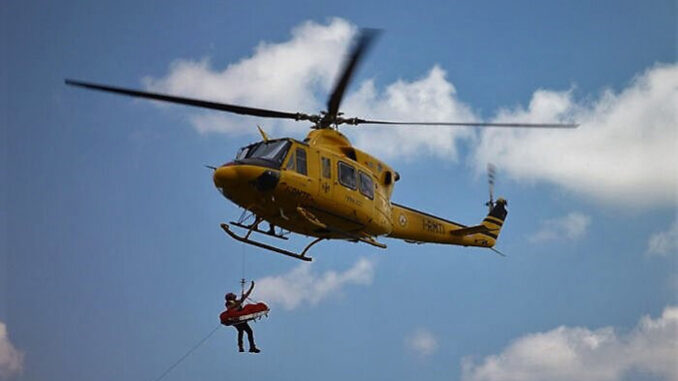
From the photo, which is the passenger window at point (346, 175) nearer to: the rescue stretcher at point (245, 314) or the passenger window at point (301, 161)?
the passenger window at point (301, 161)

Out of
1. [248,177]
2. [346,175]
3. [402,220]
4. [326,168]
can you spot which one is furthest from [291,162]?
[402,220]

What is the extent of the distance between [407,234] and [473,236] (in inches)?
158

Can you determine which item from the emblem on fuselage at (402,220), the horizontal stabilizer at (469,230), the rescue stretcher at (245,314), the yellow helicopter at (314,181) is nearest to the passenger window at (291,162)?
the yellow helicopter at (314,181)

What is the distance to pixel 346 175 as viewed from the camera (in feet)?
68.6

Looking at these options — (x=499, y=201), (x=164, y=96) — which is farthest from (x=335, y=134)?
(x=499, y=201)

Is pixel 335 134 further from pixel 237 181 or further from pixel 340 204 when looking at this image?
pixel 237 181

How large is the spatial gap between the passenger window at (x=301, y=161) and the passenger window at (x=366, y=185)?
205cm

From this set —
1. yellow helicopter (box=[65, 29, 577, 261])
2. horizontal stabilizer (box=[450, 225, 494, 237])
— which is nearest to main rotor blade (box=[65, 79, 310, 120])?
yellow helicopter (box=[65, 29, 577, 261])

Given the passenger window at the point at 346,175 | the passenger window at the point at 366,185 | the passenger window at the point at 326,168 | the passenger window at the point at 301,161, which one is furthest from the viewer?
the passenger window at the point at 366,185

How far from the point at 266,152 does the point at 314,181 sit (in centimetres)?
135

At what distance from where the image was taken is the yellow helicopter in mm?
19094

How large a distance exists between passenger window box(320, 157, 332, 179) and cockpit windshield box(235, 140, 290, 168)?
44.4 inches

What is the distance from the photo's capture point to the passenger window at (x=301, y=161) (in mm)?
19734

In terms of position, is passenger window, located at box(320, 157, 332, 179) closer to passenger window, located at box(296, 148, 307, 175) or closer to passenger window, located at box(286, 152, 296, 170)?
passenger window, located at box(296, 148, 307, 175)
